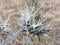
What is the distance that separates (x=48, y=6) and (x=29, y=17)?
617 mm

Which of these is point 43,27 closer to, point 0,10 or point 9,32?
point 9,32

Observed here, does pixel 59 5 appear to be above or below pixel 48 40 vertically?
above

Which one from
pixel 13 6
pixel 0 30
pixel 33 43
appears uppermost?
pixel 13 6

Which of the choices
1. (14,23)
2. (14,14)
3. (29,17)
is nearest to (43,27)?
(29,17)

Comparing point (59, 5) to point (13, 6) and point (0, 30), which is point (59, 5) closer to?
point (13, 6)

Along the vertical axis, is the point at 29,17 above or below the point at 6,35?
above

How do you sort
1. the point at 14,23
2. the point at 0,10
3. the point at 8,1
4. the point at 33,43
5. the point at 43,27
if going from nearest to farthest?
the point at 43,27, the point at 33,43, the point at 14,23, the point at 0,10, the point at 8,1

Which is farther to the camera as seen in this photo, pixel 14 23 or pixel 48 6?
pixel 48 6

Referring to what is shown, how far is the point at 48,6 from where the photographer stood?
210 cm

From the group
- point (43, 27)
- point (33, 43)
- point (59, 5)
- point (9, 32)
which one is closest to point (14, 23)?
point (9, 32)

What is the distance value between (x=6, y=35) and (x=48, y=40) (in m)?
0.33

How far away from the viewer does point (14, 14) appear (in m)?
2.05

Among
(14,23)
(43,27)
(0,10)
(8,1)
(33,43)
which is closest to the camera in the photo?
(43,27)

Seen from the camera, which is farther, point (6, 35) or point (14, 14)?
point (14, 14)
